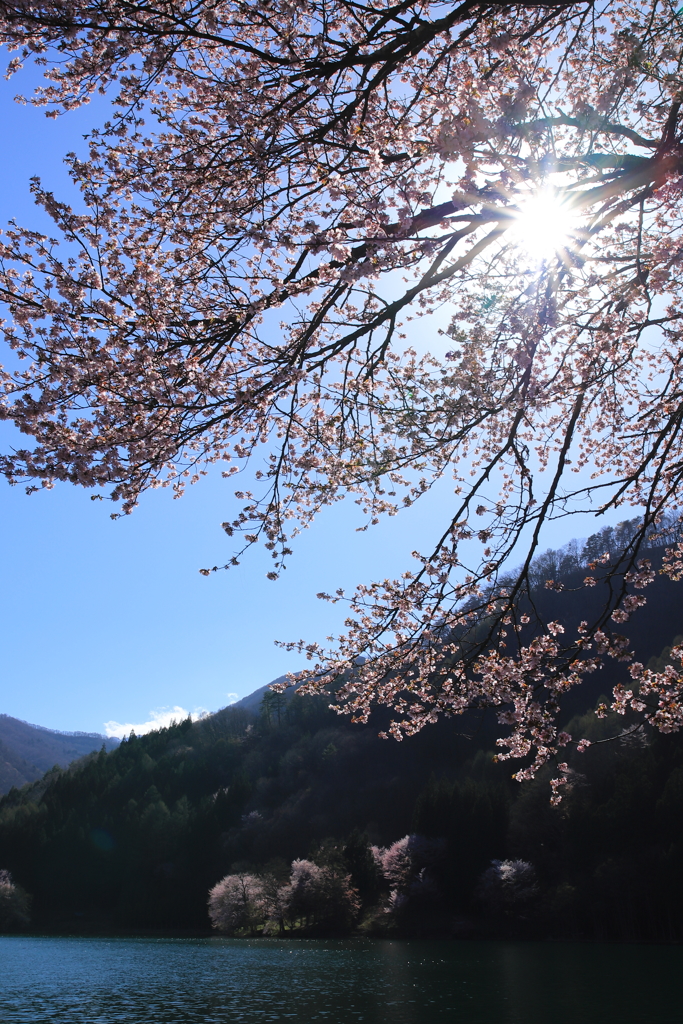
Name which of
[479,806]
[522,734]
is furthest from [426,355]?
[479,806]

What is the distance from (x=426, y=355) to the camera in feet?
28.0

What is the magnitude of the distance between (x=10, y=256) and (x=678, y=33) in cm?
638

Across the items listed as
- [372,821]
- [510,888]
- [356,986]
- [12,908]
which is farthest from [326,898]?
[12,908]

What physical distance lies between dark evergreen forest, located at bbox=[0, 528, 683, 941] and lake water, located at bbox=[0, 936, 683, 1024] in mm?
5261

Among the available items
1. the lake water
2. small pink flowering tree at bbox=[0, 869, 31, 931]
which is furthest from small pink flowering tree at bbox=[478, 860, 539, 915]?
small pink flowering tree at bbox=[0, 869, 31, 931]

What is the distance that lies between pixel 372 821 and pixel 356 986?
49.7 metres

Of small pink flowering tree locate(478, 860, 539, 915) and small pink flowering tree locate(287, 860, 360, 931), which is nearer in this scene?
small pink flowering tree locate(478, 860, 539, 915)

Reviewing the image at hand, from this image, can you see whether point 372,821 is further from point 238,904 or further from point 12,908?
point 12,908

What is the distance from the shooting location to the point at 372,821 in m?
70.3

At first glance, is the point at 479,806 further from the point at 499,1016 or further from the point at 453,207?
the point at 453,207

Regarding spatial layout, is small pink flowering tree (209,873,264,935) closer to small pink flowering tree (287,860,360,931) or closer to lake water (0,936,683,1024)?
small pink flowering tree (287,860,360,931)

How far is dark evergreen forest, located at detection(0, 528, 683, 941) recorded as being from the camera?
132 feet

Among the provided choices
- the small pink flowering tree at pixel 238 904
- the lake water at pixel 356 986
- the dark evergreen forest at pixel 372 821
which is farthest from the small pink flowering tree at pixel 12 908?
the lake water at pixel 356 986

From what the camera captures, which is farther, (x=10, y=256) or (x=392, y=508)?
(x=392, y=508)
